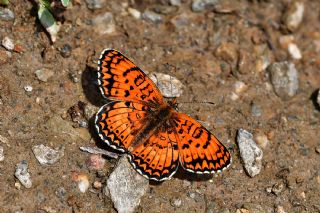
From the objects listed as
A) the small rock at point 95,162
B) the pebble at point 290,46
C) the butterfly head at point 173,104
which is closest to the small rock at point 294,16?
the pebble at point 290,46

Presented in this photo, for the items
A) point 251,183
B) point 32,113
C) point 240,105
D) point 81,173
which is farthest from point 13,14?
point 251,183

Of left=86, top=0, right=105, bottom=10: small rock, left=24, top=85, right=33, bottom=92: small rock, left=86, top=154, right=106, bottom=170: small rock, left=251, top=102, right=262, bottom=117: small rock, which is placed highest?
left=86, top=0, right=105, bottom=10: small rock

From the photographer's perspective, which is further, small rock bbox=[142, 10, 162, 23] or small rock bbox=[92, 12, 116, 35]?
small rock bbox=[142, 10, 162, 23]

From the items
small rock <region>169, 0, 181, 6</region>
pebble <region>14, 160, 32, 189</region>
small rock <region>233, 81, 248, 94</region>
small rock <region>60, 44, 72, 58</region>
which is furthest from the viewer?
small rock <region>169, 0, 181, 6</region>

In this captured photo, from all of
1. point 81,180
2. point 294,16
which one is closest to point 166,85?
point 81,180

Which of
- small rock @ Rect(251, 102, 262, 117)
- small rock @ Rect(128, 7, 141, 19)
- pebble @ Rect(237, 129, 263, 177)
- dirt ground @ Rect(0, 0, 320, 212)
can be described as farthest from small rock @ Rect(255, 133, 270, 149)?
small rock @ Rect(128, 7, 141, 19)

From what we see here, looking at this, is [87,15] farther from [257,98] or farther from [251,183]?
[251,183]

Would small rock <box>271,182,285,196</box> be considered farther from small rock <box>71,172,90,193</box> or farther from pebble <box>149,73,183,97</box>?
small rock <box>71,172,90,193</box>

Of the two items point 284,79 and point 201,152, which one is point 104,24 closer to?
point 201,152
